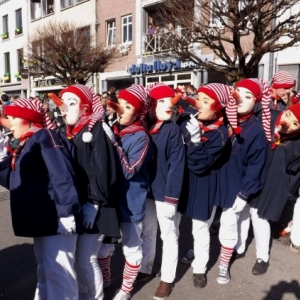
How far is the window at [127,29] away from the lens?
18069 mm

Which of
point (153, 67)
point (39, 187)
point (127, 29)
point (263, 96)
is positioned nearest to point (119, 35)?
point (127, 29)

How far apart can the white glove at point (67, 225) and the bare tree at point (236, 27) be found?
22.2 ft

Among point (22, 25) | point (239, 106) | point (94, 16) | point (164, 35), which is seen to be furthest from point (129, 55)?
point (239, 106)

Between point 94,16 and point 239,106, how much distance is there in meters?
18.1

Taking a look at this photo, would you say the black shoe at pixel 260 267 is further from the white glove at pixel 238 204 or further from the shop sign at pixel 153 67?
the shop sign at pixel 153 67

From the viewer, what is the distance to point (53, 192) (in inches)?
96.0

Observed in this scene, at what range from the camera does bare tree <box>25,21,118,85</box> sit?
1567 centimetres

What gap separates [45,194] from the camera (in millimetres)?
2447

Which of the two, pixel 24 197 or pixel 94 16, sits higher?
pixel 94 16

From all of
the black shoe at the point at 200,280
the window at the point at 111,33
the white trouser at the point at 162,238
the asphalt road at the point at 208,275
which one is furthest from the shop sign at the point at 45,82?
the black shoe at the point at 200,280

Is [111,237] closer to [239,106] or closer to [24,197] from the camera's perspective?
[24,197]

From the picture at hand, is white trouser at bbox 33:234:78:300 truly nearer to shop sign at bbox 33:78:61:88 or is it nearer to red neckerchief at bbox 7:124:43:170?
red neckerchief at bbox 7:124:43:170

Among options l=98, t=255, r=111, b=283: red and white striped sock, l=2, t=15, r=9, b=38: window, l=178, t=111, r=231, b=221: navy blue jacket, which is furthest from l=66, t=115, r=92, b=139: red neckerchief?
l=2, t=15, r=9, b=38: window

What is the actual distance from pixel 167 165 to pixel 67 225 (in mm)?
1053
